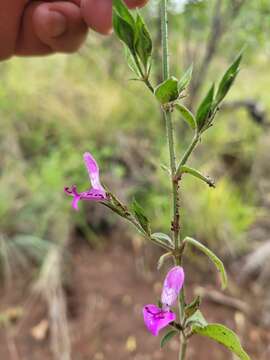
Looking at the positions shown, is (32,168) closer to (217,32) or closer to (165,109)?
(217,32)

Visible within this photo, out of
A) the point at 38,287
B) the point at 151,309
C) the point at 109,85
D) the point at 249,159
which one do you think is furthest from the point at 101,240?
the point at 151,309

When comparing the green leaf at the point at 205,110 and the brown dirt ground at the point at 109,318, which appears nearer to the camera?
the green leaf at the point at 205,110

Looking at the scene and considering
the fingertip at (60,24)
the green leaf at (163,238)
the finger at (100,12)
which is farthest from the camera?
the fingertip at (60,24)

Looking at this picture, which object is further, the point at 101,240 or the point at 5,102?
the point at 5,102

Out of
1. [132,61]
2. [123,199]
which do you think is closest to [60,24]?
[132,61]

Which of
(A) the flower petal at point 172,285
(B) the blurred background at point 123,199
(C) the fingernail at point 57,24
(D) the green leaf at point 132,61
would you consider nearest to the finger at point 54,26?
(C) the fingernail at point 57,24

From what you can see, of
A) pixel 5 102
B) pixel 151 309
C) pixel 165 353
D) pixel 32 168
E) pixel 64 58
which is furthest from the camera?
pixel 64 58

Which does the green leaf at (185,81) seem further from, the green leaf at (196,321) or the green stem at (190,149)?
the green leaf at (196,321)

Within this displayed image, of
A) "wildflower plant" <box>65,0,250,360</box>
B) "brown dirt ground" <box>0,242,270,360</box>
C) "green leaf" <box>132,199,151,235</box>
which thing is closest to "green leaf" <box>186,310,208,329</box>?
"wildflower plant" <box>65,0,250,360</box>
